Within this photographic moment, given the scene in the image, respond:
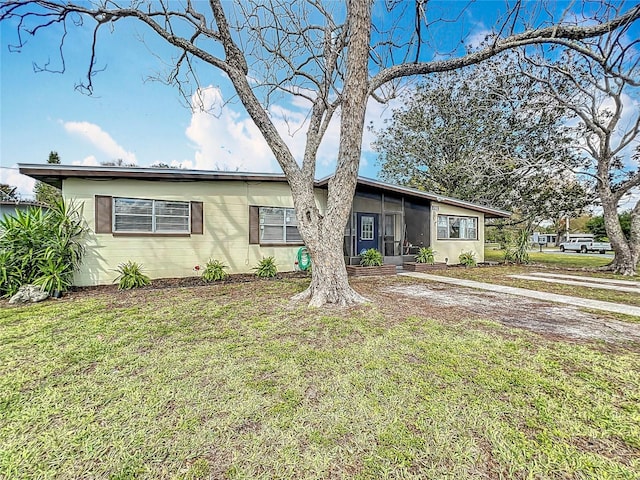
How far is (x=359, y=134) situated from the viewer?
213 inches

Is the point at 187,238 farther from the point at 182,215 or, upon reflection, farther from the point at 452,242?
the point at 452,242

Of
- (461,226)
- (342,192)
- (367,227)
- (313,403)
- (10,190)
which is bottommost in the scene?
(313,403)

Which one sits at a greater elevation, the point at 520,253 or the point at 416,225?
the point at 416,225

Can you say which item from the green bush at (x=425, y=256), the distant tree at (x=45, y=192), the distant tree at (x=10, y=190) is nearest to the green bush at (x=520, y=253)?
the green bush at (x=425, y=256)

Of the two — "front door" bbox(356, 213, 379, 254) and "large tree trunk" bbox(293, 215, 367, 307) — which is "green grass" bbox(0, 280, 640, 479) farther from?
"front door" bbox(356, 213, 379, 254)

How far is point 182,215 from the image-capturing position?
8.58m

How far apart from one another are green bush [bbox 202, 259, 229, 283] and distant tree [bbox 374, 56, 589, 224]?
1295 cm

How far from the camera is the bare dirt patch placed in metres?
4.20

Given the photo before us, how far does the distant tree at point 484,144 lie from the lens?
15.4 metres

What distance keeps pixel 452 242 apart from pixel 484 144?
31.6ft

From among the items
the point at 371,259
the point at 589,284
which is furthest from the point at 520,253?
the point at 371,259

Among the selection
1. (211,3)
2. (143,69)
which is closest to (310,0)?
(211,3)

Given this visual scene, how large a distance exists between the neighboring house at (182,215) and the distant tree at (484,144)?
8.34 meters

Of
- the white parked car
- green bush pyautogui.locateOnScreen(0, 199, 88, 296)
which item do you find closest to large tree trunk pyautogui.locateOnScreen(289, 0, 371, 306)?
green bush pyautogui.locateOnScreen(0, 199, 88, 296)
